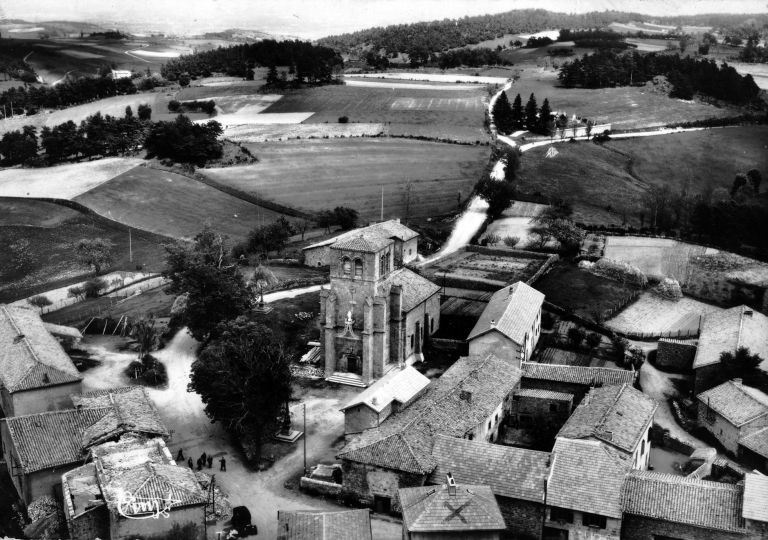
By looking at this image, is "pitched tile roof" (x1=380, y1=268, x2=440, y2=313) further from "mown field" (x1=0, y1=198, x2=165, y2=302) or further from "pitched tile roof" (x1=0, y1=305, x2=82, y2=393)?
"mown field" (x1=0, y1=198, x2=165, y2=302)

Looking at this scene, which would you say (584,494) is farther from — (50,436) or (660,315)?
(660,315)

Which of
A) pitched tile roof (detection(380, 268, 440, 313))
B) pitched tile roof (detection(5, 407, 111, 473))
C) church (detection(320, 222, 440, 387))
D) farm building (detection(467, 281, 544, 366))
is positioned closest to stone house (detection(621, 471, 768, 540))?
farm building (detection(467, 281, 544, 366))

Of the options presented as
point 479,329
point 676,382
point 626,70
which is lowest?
point 676,382

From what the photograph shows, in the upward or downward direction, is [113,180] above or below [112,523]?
above

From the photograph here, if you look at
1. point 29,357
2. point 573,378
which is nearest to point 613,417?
point 573,378

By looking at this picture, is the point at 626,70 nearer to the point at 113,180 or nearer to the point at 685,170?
the point at 685,170

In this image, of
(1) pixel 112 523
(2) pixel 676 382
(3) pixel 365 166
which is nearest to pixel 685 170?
(3) pixel 365 166
